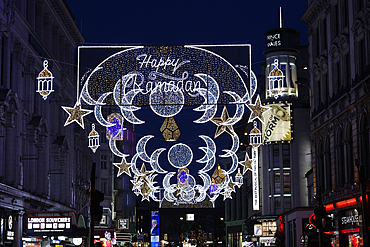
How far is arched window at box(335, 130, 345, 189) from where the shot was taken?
35969 millimetres

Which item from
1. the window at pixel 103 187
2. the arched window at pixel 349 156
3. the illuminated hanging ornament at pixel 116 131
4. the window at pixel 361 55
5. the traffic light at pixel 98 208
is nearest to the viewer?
the traffic light at pixel 98 208

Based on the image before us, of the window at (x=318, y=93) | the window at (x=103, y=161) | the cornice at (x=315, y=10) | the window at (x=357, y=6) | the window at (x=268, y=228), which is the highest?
the cornice at (x=315, y=10)

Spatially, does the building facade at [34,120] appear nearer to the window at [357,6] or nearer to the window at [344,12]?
the window at [357,6]

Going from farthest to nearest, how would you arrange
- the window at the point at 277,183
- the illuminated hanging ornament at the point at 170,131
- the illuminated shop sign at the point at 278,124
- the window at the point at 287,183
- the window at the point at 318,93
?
the window at the point at 277,183 → the window at the point at 287,183 → the illuminated shop sign at the point at 278,124 → the window at the point at 318,93 → the illuminated hanging ornament at the point at 170,131

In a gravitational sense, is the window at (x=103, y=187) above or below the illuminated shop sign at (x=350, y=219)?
above

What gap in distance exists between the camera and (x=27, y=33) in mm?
38156

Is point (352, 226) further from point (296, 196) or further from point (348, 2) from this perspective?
point (296, 196)

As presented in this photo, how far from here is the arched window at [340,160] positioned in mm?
35969

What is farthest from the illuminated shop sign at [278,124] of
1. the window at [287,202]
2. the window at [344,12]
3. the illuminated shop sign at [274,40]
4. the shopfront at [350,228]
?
the window at [344,12]

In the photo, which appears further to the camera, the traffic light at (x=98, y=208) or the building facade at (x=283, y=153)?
the building facade at (x=283, y=153)

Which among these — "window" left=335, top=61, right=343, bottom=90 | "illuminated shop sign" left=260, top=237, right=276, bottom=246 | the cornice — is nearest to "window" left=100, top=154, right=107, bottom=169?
"illuminated shop sign" left=260, top=237, right=276, bottom=246

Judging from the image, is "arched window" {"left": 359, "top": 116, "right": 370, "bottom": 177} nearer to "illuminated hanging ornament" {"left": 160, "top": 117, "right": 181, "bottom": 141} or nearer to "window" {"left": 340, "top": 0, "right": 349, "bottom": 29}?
"window" {"left": 340, "top": 0, "right": 349, "bottom": 29}

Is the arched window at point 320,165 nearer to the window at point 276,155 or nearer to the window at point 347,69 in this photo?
the window at point 347,69

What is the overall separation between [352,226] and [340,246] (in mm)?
2555
